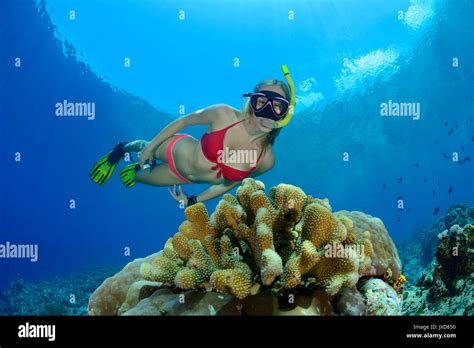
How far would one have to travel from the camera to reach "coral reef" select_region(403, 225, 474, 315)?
509 cm

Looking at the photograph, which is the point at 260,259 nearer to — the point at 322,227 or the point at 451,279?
the point at 322,227

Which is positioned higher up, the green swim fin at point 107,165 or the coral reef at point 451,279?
the green swim fin at point 107,165

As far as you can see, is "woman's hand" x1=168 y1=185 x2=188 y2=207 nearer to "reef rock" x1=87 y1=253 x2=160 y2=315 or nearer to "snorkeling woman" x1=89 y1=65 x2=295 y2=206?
"snorkeling woman" x1=89 y1=65 x2=295 y2=206

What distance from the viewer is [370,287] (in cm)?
336

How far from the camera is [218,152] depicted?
5.25 meters

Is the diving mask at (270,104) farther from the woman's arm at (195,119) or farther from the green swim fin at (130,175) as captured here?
the green swim fin at (130,175)

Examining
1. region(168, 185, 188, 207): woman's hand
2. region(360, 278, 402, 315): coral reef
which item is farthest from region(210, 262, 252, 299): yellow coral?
region(168, 185, 188, 207): woman's hand

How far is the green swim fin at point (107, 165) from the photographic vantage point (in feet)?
23.9

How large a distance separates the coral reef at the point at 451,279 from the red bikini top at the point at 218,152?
11.0ft

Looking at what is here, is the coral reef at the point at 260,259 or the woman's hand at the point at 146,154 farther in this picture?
the woman's hand at the point at 146,154

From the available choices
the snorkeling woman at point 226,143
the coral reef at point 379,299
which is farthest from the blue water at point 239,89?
the coral reef at point 379,299

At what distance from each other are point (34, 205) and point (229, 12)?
41971mm

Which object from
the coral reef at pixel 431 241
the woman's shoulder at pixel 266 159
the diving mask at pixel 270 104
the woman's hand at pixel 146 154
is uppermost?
the diving mask at pixel 270 104
